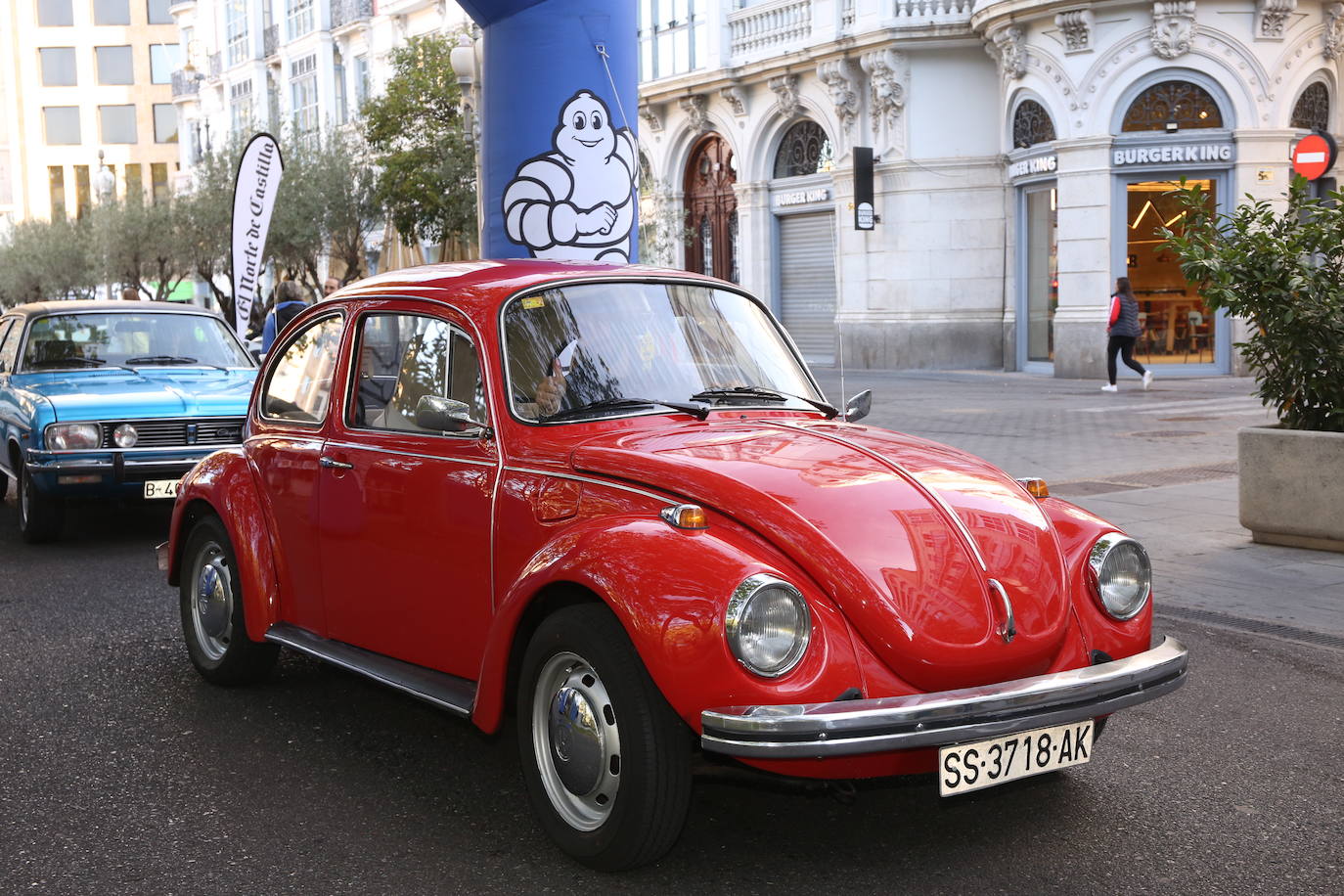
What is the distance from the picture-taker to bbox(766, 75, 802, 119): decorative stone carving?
1167 inches

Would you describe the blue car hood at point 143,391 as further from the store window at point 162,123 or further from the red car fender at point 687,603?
the store window at point 162,123

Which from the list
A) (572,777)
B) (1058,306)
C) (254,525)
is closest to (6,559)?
(254,525)

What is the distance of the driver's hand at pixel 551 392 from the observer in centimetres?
463

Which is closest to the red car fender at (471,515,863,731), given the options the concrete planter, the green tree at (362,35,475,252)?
the concrete planter

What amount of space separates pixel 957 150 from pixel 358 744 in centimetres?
2384

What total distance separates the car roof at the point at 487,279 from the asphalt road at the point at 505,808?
1601 mm

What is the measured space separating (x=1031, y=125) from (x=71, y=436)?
64.3 ft

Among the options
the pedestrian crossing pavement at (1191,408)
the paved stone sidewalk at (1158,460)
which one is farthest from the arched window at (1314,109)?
the pedestrian crossing pavement at (1191,408)

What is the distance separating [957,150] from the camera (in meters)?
27.2

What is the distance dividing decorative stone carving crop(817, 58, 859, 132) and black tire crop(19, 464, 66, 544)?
20863 mm

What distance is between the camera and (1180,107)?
23406 mm

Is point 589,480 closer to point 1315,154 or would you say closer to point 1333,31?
point 1315,154

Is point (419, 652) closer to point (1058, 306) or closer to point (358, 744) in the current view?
point (358, 744)

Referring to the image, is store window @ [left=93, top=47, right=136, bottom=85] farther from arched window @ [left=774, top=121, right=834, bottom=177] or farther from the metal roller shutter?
the metal roller shutter
